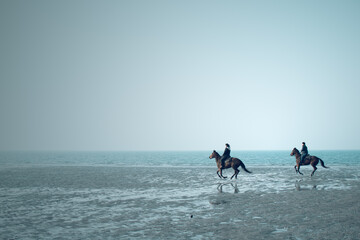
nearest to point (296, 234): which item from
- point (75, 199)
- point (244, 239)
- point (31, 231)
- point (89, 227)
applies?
point (244, 239)

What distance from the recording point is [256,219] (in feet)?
30.3

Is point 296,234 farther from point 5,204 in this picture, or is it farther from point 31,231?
point 5,204

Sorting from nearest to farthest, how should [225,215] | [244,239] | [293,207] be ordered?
[244,239], [225,215], [293,207]

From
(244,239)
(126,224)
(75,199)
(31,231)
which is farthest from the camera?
(75,199)

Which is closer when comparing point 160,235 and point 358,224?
point 160,235

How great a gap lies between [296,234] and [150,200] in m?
7.78

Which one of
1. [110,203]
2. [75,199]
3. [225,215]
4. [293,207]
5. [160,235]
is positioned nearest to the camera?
[160,235]

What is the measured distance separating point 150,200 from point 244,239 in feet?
24.0

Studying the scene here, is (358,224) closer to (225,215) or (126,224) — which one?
(225,215)

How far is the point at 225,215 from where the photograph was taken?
32.4 feet

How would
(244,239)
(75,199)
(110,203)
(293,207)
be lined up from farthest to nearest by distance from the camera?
(75,199) → (110,203) → (293,207) → (244,239)

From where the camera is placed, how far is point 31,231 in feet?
27.2

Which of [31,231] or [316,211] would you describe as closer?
[31,231]

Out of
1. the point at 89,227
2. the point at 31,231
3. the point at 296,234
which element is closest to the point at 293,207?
the point at 296,234
